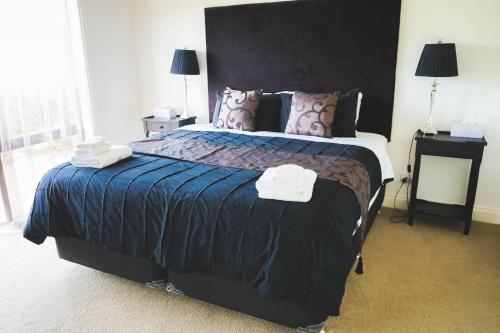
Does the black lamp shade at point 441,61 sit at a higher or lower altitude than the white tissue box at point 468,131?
higher

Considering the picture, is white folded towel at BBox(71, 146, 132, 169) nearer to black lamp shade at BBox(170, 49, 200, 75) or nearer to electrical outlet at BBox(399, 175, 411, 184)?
black lamp shade at BBox(170, 49, 200, 75)

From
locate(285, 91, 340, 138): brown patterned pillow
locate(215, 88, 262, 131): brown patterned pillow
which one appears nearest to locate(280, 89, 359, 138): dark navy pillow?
locate(285, 91, 340, 138): brown patterned pillow

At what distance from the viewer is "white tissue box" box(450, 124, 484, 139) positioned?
289 centimetres

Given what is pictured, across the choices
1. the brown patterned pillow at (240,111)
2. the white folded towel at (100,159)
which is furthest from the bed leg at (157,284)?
the brown patterned pillow at (240,111)

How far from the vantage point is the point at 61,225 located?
7.54ft

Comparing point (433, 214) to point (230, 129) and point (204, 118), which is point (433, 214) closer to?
point (230, 129)

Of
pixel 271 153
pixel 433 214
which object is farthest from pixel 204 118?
pixel 433 214

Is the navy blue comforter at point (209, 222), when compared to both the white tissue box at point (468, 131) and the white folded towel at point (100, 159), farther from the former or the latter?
the white tissue box at point (468, 131)

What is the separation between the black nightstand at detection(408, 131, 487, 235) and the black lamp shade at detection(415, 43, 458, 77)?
1.66 feet

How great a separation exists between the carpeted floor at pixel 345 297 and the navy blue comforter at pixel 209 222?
0.31 m

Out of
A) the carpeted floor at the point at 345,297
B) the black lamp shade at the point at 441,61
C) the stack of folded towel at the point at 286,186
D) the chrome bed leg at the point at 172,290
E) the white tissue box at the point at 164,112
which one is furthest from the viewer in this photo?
the white tissue box at the point at 164,112

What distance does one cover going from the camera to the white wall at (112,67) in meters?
3.86

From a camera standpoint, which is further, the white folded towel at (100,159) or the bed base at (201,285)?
the white folded towel at (100,159)

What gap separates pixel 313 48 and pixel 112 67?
7.51 ft
